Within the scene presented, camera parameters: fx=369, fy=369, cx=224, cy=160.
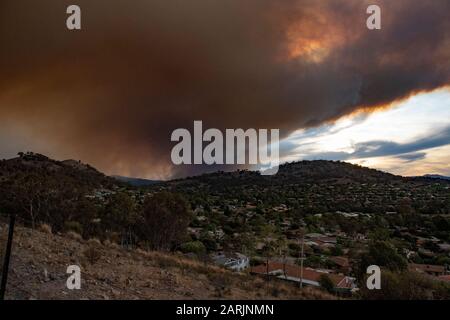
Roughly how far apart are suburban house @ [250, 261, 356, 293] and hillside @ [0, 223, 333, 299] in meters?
10.3

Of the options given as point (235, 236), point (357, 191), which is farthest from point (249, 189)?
point (235, 236)

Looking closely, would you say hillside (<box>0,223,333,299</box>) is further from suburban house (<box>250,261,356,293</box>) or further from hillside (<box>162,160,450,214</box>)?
hillside (<box>162,160,450,214</box>)

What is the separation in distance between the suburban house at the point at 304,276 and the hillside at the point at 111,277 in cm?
1033

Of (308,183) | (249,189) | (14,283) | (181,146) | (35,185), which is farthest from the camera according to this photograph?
(308,183)

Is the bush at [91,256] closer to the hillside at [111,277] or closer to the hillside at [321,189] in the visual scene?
the hillside at [111,277]

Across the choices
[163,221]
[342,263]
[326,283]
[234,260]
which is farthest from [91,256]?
[342,263]

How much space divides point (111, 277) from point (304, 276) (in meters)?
16.9

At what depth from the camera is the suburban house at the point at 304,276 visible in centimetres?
2136

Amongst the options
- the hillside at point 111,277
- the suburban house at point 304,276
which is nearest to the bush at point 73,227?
the hillside at point 111,277

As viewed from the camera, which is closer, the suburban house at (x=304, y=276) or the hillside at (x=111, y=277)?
the hillside at (x=111, y=277)
